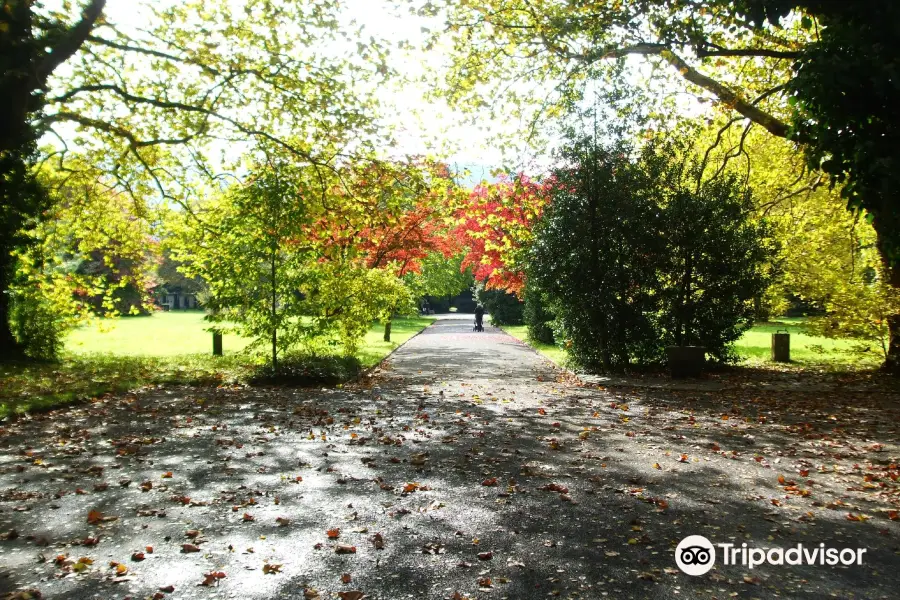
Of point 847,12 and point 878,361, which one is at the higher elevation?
point 847,12

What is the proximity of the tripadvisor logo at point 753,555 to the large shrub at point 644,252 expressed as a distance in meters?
10.6

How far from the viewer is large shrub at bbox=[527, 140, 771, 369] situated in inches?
571

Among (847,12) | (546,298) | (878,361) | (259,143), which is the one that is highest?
(259,143)

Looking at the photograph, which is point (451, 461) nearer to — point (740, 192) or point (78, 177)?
point (740, 192)

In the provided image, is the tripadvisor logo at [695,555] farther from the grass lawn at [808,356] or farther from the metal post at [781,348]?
the metal post at [781,348]

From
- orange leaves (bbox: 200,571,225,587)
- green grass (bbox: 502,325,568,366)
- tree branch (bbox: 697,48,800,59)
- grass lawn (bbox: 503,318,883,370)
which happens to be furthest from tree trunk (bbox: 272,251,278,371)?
orange leaves (bbox: 200,571,225,587)

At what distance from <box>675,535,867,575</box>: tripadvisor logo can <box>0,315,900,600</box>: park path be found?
0.09 meters

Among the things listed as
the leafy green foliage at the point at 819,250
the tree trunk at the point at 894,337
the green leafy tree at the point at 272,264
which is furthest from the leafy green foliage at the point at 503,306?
the green leafy tree at the point at 272,264

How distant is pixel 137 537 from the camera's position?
14.4 feet

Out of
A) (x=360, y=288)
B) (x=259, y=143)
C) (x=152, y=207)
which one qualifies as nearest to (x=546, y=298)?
(x=360, y=288)

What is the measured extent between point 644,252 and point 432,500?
1086cm

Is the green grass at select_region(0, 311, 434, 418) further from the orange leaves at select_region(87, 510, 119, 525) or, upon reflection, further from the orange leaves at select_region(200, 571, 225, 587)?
the orange leaves at select_region(200, 571, 225, 587)

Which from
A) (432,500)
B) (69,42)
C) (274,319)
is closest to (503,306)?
(274,319)

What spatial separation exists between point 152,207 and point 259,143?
6303 mm
